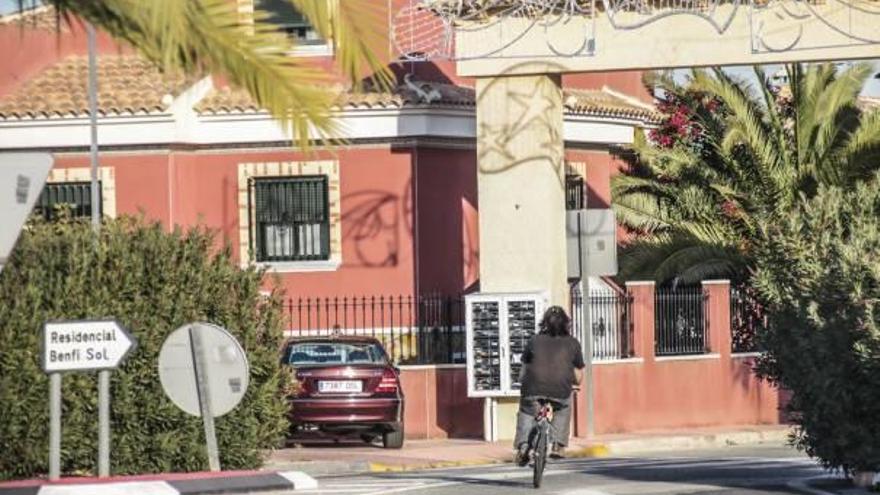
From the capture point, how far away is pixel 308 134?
980 centimetres

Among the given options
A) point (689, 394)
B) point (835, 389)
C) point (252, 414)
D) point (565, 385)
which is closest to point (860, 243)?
point (835, 389)

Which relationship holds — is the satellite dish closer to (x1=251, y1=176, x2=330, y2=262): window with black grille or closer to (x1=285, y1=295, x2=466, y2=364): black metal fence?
(x1=285, y1=295, x2=466, y2=364): black metal fence

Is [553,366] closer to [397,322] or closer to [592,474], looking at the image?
[592,474]

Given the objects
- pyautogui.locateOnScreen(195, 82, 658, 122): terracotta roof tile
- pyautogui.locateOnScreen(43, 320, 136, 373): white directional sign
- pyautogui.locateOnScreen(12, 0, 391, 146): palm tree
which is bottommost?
pyautogui.locateOnScreen(43, 320, 136, 373): white directional sign

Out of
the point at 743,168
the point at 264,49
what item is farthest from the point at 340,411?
the point at 264,49

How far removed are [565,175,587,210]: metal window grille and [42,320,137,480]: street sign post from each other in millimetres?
20326

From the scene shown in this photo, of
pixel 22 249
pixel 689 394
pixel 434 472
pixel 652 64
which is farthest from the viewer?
pixel 689 394

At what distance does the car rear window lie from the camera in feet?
102

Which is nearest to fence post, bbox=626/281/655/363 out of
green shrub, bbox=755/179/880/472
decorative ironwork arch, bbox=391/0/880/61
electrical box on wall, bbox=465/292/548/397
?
electrical box on wall, bbox=465/292/548/397

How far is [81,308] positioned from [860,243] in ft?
24.1

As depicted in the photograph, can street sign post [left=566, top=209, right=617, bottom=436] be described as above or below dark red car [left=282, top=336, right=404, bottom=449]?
above

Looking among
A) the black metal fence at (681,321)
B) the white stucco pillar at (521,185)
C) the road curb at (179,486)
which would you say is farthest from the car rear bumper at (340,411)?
the road curb at (179,486)

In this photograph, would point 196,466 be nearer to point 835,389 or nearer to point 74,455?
point 74,455

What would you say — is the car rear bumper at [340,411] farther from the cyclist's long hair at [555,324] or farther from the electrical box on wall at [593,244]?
the cyclist's long hair at [555,324]
